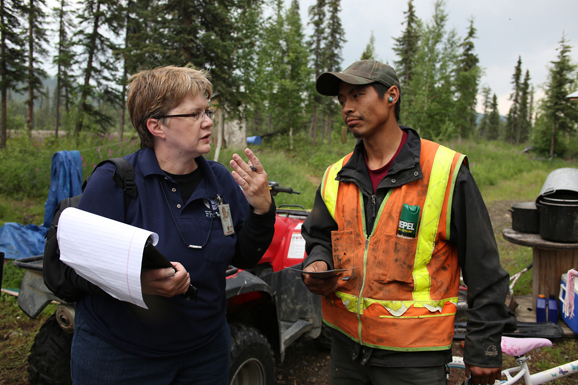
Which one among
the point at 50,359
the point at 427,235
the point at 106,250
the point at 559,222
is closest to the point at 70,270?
the point at 106,250

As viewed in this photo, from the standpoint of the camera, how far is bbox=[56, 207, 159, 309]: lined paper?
4.18 feet

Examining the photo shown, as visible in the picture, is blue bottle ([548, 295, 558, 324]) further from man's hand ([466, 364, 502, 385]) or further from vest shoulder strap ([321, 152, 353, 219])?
vest shoulder strap ([321, 152, 353, 219])

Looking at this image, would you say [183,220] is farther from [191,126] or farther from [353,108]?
[353,108]

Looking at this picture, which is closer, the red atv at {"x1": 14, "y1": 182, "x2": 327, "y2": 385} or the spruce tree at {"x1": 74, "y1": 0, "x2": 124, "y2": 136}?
the red atv at {"x1": 14, "y1": 182, "x2": 327, "y2": 385}

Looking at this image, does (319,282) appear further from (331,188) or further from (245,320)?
(245,320)

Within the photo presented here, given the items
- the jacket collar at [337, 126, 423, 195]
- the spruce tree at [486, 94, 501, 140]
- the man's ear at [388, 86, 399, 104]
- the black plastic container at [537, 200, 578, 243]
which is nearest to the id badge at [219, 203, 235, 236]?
the jacket collar at [337, 126, 423, 195]

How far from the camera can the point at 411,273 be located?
1.70m

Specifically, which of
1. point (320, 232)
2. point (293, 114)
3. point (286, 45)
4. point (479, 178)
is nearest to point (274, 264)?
point (320, 232)

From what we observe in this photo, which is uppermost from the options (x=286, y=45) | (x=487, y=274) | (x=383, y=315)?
(x=286, y=45)

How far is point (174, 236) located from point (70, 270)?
1.43 ft

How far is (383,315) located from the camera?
1.71 metres

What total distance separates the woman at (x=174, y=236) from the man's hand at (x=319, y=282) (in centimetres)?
28

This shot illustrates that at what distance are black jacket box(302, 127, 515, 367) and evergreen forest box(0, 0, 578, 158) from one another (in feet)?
26.6

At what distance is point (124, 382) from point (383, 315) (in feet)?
3.82
